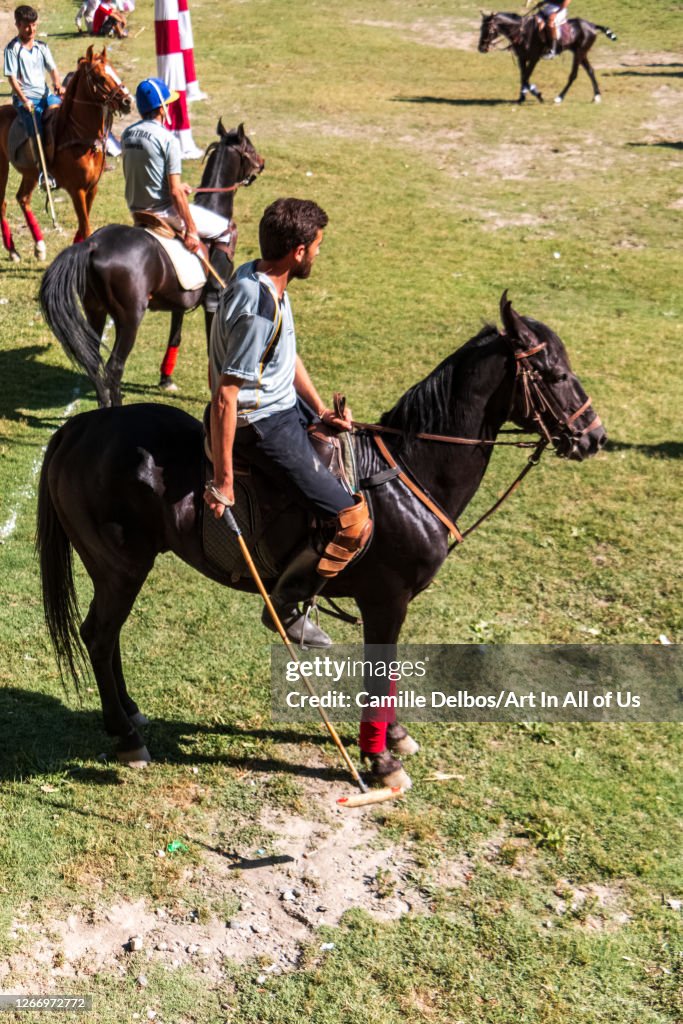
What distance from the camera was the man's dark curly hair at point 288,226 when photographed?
4.55 meters

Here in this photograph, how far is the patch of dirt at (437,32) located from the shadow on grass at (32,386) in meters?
20.5

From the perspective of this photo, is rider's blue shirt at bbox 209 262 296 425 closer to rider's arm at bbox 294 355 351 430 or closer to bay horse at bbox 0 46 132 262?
rider's arm at bbox 294 355 351 430

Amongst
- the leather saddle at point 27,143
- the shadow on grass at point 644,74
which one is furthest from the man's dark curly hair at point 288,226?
the shadow on grass at point 644,74

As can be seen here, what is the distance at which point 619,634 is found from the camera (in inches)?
281

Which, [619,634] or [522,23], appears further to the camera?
[522,23]

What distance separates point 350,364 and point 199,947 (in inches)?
296

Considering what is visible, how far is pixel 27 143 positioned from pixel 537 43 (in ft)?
45.2

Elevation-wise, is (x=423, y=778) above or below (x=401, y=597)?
below

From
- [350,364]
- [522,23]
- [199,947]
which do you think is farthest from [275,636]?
[522,23]

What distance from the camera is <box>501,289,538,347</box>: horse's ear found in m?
5.00

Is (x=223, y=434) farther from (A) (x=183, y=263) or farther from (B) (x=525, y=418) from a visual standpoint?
(A) (x=183, y=263)

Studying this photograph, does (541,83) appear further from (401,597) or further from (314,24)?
(401,597)

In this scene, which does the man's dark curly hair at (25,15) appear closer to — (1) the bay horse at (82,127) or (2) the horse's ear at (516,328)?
(1) the bay horse at (82,127)

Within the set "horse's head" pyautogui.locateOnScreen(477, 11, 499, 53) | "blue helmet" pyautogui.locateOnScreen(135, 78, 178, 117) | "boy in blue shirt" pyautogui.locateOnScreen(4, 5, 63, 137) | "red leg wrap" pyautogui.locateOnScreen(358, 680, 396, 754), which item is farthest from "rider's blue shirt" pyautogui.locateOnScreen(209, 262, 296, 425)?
"horse's head" pyautogui.locateOnScreen(477, 11, 499, 53)
